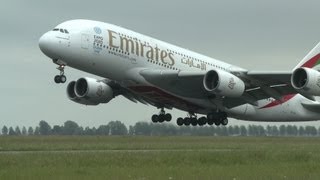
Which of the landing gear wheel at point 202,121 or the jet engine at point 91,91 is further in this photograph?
the landing gear wheel at point 202,121

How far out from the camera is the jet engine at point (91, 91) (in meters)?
49.1

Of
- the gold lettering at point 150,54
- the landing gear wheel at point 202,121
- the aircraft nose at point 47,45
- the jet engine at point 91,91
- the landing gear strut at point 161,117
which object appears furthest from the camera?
the landing gear strut at point 161,117

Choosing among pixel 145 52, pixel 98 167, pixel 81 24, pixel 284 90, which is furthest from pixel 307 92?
pixel 98 167

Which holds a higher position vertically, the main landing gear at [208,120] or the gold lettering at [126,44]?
the gold lettering at [126,44]

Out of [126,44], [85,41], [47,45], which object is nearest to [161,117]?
[126,44]

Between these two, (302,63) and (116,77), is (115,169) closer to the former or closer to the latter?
(116,77)

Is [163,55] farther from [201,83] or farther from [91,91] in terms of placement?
[91,91]

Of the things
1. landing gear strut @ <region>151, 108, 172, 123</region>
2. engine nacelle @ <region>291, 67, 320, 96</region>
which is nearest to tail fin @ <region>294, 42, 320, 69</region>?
engine nacelle @ <region>291, 67, 320, 96</region>

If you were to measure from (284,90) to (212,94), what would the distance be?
16.5ft

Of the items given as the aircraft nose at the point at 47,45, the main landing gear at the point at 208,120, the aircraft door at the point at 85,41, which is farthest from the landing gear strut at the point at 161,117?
the aircraft nose at the point at 47,45

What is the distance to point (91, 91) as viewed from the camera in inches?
1929

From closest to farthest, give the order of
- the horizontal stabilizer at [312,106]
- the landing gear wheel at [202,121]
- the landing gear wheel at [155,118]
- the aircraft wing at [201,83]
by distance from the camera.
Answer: the aircraft wing at [201,83] → the landing gear wheel at [202,121] → the landing gear wheel at [155,118] → the horizontal stabilizer at [312,106]

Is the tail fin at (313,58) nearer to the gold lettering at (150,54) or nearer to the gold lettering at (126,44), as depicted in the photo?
the gold lettering at (150,54)

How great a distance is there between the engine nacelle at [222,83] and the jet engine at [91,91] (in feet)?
29.6
